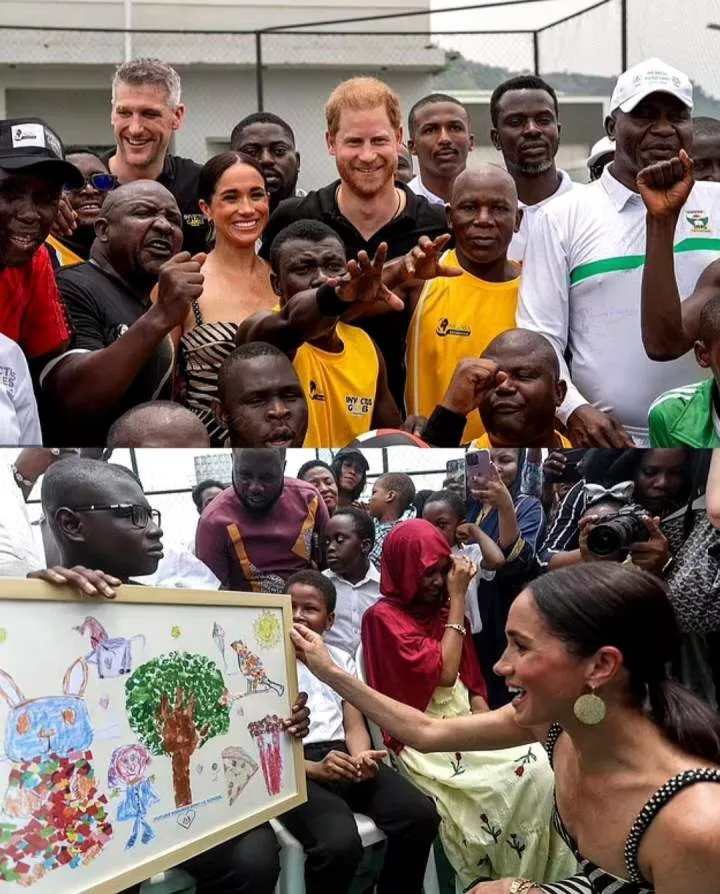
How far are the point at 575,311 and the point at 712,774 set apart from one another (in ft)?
7.96

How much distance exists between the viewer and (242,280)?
5.91 meters

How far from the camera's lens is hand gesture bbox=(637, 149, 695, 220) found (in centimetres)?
527

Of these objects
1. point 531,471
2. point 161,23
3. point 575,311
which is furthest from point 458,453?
point 161,23

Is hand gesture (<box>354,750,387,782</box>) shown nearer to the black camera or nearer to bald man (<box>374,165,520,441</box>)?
the black camera

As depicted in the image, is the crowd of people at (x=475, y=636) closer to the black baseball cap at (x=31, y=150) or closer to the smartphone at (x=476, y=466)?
the smartphone at (x=476, y=466)

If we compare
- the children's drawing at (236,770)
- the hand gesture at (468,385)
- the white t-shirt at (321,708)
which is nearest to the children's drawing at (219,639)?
the children's drawing at (236,770)

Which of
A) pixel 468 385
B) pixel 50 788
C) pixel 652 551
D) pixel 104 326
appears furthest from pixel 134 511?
pixel 652 551

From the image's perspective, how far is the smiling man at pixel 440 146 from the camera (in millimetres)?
7172

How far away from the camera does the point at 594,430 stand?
5293 millimetres

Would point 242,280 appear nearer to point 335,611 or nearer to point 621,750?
point 335,611

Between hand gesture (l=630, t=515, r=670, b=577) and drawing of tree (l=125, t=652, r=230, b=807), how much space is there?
143cm

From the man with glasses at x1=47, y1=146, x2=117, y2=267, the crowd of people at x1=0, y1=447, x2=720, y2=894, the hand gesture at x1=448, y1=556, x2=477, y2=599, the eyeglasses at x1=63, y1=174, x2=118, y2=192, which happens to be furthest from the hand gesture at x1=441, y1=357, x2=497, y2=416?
the eyeglasses at x1=63, y1=174, x2=118, y2=192

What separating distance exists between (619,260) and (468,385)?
0.92 m

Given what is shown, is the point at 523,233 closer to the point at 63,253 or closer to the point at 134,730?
the point at 63,253
